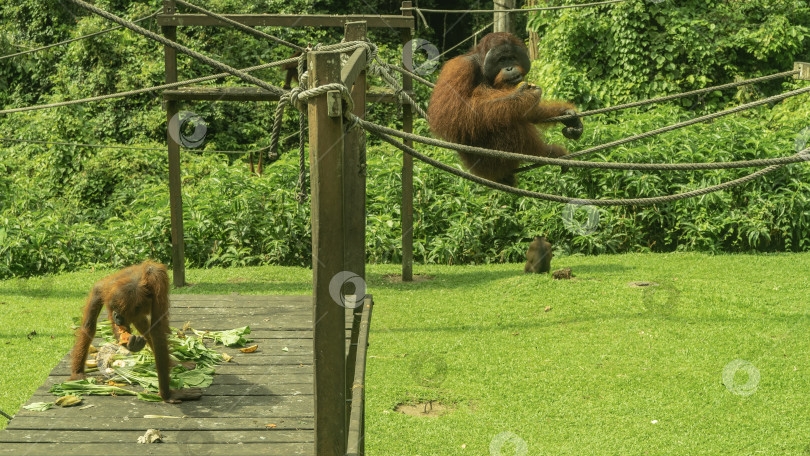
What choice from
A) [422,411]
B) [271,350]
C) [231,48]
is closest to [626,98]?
[231,48]

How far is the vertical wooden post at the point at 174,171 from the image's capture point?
6.96 m

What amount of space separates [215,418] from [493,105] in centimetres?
193

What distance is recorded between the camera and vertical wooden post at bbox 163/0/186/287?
22.8ft

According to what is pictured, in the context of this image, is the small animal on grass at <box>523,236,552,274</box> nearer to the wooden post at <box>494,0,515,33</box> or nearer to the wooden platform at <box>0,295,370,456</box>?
the wooden platform at <box>0,295,370,456</box>

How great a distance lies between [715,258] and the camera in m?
8.10

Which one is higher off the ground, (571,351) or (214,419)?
(214,419)

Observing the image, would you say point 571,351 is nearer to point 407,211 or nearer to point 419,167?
point 407,211

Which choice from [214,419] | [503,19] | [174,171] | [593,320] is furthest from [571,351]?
[503,19]

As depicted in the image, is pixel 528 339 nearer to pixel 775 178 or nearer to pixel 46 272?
pixel 775 178

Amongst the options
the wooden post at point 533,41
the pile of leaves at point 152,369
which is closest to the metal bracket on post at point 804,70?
the pile of leaves at point 152,369

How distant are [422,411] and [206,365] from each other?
5.10 feet

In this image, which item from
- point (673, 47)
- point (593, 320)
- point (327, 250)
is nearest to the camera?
point (327, 250)

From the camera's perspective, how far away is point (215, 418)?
337 cm

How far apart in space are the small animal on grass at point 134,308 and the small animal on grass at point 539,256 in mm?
4179
